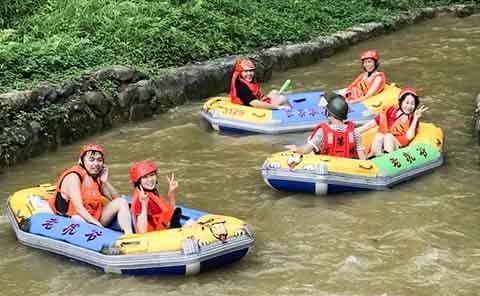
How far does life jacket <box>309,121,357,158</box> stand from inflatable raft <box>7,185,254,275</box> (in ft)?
5.79

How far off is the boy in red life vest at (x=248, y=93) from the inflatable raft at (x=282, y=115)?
14 cm

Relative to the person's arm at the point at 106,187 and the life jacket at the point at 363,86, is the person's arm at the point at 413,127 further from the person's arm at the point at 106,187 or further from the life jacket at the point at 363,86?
the person's arm at the point at 106,187

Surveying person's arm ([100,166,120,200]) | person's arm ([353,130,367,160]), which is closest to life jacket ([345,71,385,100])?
person's arm ([353,130,367,160])

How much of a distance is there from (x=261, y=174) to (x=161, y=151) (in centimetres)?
150

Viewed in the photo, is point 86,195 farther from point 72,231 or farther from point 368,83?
point 368,83

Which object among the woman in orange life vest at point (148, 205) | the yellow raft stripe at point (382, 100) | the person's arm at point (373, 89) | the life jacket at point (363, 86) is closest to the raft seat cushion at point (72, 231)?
the woman in orange life vest at point (148, 205)

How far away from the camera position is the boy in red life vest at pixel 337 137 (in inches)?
272

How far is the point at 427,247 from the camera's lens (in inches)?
225

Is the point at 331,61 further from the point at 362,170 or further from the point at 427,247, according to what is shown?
the point at 427,247

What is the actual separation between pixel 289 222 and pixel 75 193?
1.82 meters

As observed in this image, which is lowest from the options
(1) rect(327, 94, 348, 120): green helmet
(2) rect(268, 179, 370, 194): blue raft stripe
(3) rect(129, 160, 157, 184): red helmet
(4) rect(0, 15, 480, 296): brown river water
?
(4) rect(0, 15, 480, 296): brown river water

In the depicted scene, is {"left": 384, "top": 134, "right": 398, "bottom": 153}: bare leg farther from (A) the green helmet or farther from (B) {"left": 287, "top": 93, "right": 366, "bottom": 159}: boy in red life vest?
(A) the green helmet

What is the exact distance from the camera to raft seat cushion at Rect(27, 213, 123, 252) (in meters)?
5.48

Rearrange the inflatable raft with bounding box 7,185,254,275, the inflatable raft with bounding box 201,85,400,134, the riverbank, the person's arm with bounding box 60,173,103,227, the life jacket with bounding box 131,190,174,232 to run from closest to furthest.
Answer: the inflatable raft with bounding box 7,185,254,275 → the life jacket with bounding box 131,190,174,232 → the person's arm with bounding box 60,173,103,227 → the riverbank → the inflatable raft with bounding box 201,85,400,134
